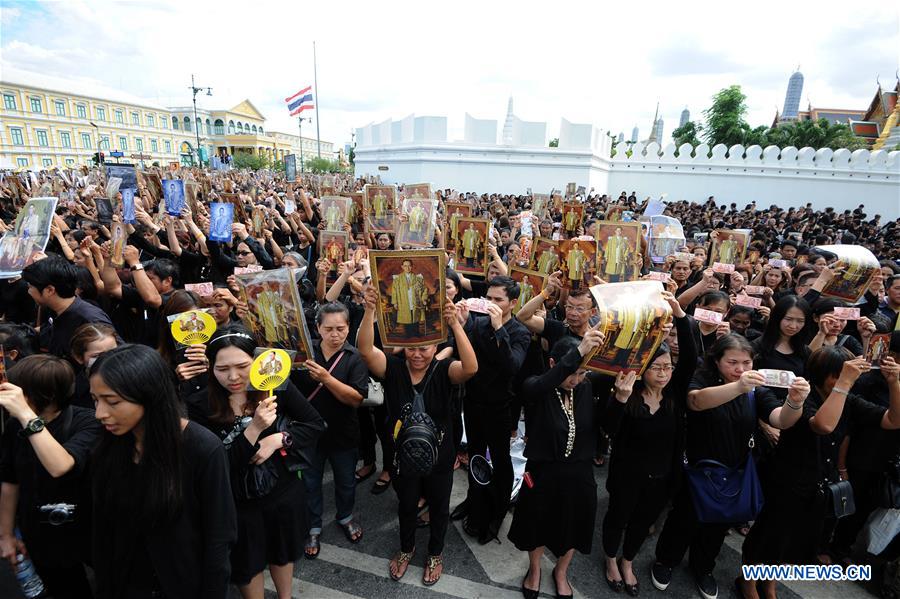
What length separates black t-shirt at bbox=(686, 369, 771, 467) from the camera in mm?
3115

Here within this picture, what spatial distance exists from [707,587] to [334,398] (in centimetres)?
316

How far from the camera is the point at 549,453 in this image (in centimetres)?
307

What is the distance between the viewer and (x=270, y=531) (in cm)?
280

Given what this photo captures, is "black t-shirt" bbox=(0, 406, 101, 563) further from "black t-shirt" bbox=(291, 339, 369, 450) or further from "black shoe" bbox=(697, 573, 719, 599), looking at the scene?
"black shoe" bbox=(697, 573, 719, 599)

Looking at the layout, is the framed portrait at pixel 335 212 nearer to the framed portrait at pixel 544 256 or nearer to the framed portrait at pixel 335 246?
the framed portrait at pixel 335 246

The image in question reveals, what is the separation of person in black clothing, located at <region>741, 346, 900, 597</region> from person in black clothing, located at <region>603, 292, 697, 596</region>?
→ 0.61m

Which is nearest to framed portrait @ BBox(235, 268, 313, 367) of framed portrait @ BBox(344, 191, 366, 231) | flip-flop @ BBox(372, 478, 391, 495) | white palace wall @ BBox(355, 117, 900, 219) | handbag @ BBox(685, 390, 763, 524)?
flip-flop @ BBox(372, 478, 391, 495)

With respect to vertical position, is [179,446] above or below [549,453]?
above

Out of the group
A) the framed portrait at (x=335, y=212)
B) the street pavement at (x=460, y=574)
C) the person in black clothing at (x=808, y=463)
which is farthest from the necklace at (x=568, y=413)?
the framed portrait at (x=335, y=212)

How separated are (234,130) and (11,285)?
9572 centimetres

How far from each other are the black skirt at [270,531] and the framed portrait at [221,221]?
14.1 feet

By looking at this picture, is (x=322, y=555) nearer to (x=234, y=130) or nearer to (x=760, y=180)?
(x=760, y=180)

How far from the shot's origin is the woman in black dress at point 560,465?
10.0ft

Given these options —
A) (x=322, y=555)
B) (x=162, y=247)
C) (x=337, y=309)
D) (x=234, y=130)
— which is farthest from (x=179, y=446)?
(x=234, y=130)
